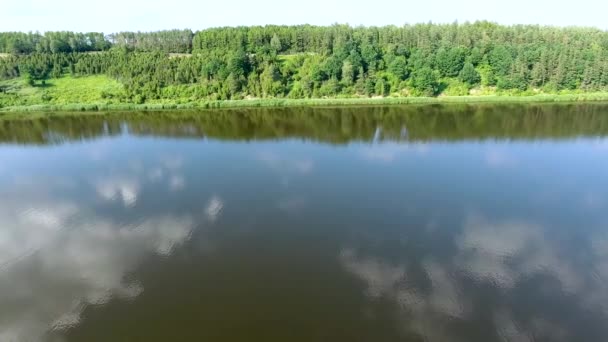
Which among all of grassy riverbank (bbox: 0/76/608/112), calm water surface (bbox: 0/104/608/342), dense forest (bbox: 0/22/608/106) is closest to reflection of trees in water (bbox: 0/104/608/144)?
grassy riverbank (bbox: 0/76/608/112)

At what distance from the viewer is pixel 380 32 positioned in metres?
55.0

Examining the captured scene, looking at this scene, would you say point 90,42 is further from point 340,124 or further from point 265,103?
point 340,124

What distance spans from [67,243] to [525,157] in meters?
25.9

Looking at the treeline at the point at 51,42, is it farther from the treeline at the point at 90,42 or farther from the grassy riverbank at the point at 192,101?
the grassy riverbank at the point at 192,101

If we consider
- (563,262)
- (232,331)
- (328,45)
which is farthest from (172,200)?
(328,45)

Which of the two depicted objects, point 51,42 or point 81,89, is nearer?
point 81,89

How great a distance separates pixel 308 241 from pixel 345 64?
35196 millimetres

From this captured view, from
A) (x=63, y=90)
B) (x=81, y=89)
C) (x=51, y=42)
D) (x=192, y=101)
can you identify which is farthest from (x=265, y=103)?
(x=51, y=42)

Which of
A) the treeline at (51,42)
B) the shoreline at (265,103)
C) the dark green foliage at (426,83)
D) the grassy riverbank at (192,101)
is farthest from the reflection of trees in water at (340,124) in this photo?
the treeline at (51,42)

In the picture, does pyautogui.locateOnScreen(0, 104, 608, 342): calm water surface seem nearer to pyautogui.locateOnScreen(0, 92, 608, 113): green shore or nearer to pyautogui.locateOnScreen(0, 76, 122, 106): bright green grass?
pyautogui.locateOnScreen(0, 92, 608, 113): green shore

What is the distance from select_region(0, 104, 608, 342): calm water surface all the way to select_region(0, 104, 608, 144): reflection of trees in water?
244 centimetres

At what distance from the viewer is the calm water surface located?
10922 mm

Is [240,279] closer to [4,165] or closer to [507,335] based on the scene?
[507,335]

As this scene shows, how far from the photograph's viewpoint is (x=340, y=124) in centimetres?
3353
